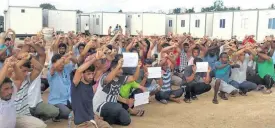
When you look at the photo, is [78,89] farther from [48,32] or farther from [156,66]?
[48,32]

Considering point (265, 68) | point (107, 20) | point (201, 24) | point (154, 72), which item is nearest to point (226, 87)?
point (265, 68)

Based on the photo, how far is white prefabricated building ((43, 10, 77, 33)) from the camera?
3416 centimetres

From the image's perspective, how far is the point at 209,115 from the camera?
7.91 m

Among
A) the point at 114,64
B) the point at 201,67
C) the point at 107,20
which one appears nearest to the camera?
the point at 114,64

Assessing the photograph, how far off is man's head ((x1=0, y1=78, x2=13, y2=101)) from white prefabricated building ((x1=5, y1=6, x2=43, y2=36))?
2888cm

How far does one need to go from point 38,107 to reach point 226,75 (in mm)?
5511

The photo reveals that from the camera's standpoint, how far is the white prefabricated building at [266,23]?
27.3m

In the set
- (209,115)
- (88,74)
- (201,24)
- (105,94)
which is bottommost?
(209,115)

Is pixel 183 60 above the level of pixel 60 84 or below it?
above

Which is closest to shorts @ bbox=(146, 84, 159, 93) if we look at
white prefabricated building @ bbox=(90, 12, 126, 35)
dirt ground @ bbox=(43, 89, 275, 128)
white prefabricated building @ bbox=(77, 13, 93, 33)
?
dirt ground @ bbox=(43, 89, 275, 128)

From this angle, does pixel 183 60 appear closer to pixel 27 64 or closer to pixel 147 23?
pixel 27 64

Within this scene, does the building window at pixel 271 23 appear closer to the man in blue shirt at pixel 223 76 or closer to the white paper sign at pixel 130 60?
the man in blue shirt at pixel 223 76

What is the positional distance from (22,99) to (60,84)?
1314mm

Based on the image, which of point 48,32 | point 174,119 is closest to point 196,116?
point 174,119
